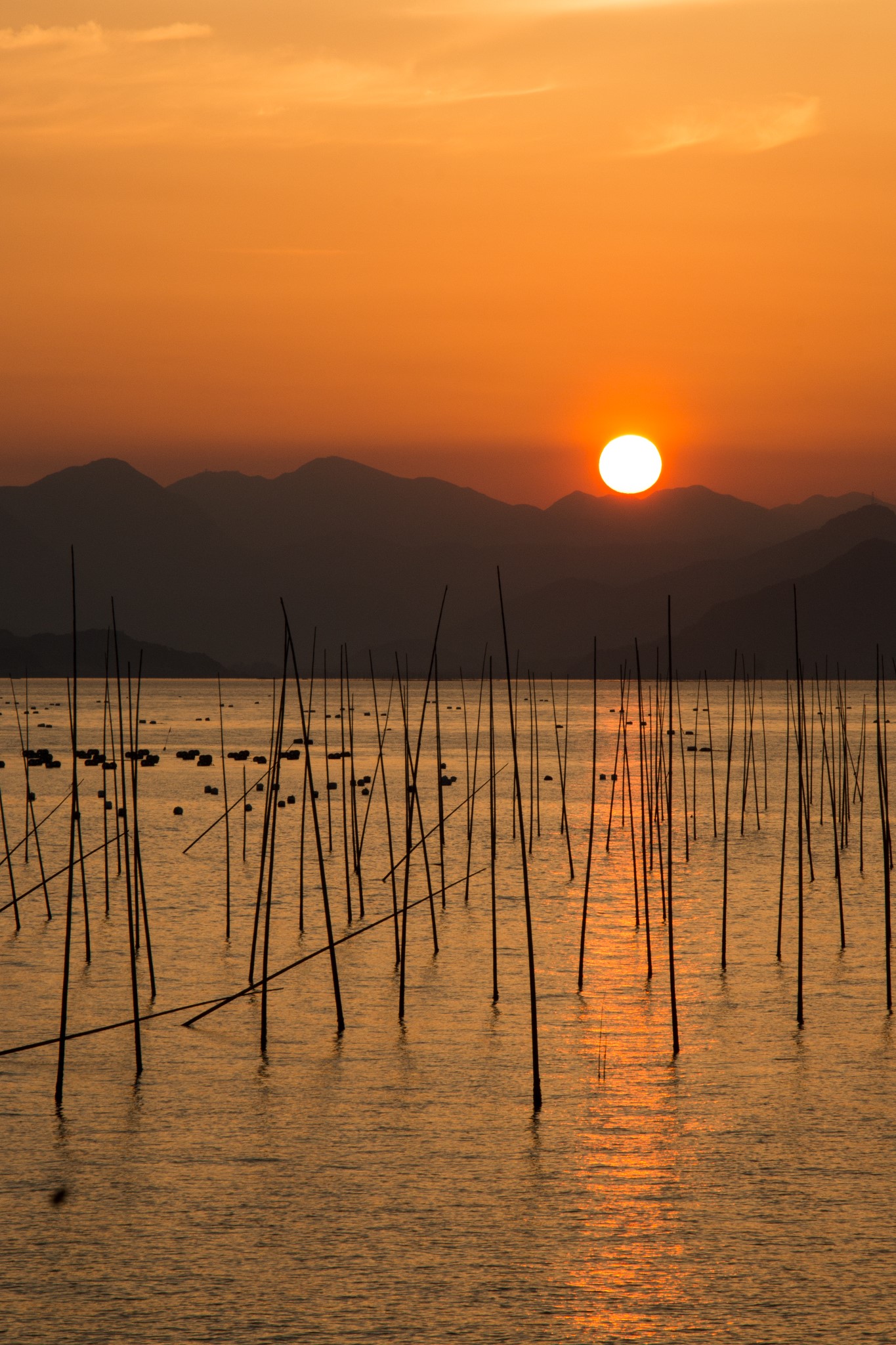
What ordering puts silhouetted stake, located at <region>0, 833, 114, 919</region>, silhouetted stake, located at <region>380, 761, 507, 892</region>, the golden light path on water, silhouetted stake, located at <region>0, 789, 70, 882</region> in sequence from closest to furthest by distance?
the golden light path on water < silhouetted stake, located at <region>0, 833, 114, 919</region> < silhouetted stake, located at <region>380, 761, 507, 892</region> < silhouetted stake, located at <region>0, 789, 70, 882</region>

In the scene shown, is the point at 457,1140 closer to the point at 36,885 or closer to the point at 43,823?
the point at 36,885

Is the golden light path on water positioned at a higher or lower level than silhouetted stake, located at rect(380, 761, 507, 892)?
lower

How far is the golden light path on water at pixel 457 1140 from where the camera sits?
6941mm

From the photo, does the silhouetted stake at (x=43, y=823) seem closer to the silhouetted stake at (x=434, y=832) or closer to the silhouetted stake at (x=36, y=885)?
the silhouetted stake at (x=36, y=885)

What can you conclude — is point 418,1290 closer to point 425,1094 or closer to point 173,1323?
point 173,1323

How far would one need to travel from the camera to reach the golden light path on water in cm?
694

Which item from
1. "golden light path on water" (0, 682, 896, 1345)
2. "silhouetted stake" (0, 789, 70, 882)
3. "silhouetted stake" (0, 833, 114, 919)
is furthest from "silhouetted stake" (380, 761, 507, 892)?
"silhouetted stake" (0, 789, 70, 882)

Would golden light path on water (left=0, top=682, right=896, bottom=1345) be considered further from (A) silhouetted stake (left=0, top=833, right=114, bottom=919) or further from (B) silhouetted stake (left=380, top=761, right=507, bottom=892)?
(B) silhouetted stake (left=380, top=761, right=507, bottom=892)

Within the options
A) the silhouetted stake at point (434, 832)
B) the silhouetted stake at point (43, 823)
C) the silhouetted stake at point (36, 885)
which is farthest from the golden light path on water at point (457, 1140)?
the silhouetted stake at point (43, 823)

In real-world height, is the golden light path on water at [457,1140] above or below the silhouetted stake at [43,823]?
below

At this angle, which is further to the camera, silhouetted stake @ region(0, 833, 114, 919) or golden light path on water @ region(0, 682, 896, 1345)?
silhouetted stake @ region(0, 833, 114, 919)

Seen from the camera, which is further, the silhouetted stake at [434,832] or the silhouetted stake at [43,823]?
the silhouetted stake at [43,823]

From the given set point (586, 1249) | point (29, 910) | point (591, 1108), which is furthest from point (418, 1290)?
point (29, 910)

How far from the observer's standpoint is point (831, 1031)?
11.6 metres
